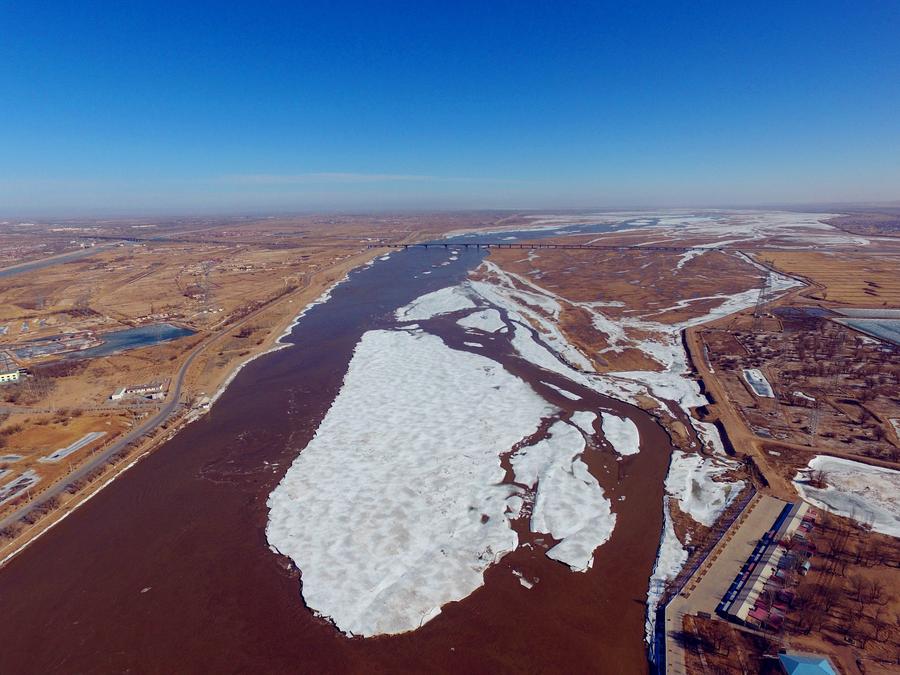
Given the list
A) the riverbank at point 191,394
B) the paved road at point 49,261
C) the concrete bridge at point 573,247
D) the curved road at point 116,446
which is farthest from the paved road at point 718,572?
the paved road at point 49,261

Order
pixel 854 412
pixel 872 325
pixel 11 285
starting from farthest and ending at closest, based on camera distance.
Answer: pixel 11 285 → pixel 872 325 → pixel 854 412

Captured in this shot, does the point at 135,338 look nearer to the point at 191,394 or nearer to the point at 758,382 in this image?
the point at 191,394

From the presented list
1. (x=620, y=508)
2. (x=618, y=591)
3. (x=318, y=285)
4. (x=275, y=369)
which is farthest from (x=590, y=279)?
(x=618, y=591)

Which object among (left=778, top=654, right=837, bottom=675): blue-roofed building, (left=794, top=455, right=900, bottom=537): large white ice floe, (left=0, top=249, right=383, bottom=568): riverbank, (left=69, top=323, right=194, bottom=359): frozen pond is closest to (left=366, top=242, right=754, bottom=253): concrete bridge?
(left=0, top=249, right=383, bottom=568): riverbank

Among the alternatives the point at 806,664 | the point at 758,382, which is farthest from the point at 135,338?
the point at 758,382

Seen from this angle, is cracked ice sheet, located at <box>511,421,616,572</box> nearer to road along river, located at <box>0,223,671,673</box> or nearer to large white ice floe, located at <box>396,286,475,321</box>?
road along river, located at <box>0,223,671,673</box>

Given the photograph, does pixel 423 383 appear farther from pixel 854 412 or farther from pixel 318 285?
pixel 318 285

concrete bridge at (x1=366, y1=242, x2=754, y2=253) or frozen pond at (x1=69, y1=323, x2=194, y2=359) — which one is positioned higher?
concrete bridge at (x1=366, y1=242, x2=754, y2=253)
